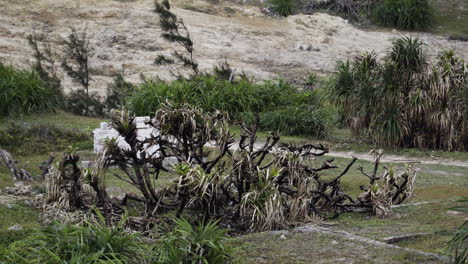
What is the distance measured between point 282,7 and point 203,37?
399 cm

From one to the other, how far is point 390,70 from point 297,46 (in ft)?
33.6

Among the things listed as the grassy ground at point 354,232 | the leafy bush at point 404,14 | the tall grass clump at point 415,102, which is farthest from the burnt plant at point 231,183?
the leafy bush at point 404,14

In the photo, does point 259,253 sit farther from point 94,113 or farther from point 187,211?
point 94,113

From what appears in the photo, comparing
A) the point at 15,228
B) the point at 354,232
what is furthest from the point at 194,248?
the point at 15,228

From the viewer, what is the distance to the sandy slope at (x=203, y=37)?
24.4 m

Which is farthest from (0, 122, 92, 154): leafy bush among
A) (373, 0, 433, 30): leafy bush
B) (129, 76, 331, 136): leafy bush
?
(373, 0, 433, 30): leafy bush

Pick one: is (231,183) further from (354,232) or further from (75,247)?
(75,247)

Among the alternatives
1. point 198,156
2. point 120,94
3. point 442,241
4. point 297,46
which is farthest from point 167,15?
point 442,241

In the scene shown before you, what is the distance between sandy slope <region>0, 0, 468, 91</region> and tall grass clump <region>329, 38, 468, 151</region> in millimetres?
8045

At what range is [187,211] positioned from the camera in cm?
871

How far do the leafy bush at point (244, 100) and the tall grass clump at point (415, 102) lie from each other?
170 cm

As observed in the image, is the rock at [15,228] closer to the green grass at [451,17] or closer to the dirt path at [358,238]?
the dirt path at [358,238]

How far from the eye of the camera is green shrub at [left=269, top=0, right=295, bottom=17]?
28.3m

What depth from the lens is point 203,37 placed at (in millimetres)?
25844
